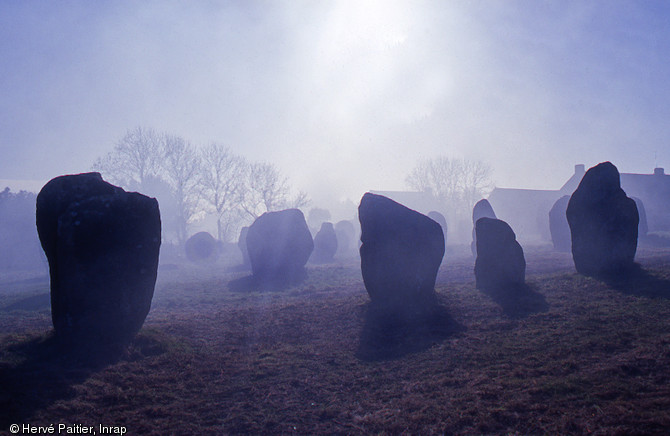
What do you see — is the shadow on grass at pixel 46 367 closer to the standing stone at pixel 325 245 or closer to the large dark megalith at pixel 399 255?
the large dark megalith at pixel 399 255

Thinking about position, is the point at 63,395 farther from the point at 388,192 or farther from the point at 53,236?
the point at 388,192

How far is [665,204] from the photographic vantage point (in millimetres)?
60375

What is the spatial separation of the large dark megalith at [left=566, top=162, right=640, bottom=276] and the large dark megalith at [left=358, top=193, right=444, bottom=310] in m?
6.05

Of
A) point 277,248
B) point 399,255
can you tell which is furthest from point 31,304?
point 399,255

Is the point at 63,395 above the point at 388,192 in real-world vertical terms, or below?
below

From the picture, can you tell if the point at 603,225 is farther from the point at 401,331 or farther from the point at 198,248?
the point at 198,248

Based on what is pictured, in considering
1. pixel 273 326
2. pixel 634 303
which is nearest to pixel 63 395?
pixel 273 326

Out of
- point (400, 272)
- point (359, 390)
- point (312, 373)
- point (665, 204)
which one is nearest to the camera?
point (359, 390)

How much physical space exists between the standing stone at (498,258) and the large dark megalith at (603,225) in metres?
2.65

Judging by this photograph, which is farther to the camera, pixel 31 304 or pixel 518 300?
pixel 31 304

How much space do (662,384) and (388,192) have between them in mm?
82526

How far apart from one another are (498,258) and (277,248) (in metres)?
14.2

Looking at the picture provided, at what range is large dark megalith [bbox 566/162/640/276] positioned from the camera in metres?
14.4

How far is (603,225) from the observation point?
580 inches
